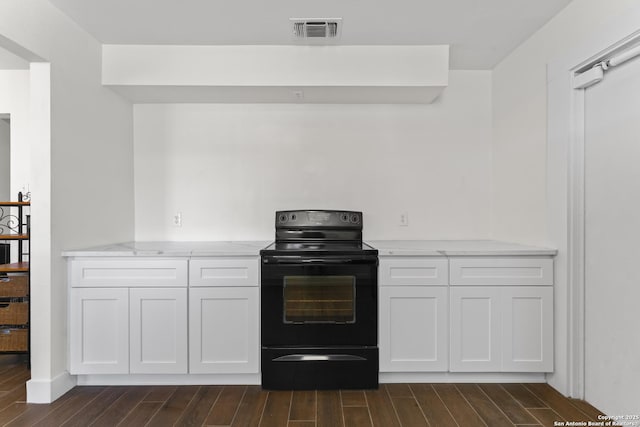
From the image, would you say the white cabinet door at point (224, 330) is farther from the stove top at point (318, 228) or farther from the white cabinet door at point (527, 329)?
the white cabinet door at point (527, 329)

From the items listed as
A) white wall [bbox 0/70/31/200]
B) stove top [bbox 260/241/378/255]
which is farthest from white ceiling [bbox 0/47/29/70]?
stove top [bbox 260/241/378/255]

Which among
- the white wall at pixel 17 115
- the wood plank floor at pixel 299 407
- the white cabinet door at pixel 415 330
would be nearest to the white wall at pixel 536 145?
the wood plank floor at pixel 299 407

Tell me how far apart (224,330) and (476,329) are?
1.62m

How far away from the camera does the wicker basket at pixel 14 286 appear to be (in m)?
2.99

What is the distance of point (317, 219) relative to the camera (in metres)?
3.14

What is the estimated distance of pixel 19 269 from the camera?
9.86 ft

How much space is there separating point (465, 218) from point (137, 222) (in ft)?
9.00

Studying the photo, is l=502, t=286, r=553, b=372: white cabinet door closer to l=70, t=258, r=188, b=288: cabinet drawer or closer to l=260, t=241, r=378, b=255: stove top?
l=260, t=241, r=378, b=255: stove top

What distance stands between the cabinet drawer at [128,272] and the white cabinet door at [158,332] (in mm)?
61

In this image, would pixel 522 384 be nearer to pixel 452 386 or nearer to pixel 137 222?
pixel 452 386

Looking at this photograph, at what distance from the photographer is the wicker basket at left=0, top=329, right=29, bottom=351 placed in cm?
298

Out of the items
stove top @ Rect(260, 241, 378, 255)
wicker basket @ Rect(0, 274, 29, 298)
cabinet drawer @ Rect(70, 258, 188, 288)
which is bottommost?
wicker basket @ Rect(0, 274, 29, 298)

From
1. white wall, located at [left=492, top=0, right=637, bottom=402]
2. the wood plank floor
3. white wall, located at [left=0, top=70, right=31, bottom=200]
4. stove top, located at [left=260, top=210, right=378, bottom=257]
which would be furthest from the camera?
white wall, located at [left=0, top=70, right=31, bottom=200]

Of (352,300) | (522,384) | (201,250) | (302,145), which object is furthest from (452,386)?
(302,145)
